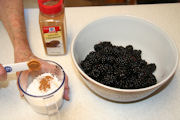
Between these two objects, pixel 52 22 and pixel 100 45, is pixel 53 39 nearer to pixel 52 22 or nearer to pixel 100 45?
pixel 52 22

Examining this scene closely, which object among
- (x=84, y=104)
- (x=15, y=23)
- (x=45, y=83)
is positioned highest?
(x=15, y=23)

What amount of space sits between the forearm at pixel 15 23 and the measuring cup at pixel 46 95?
0.16 m

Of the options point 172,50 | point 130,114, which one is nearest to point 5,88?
point 130,114

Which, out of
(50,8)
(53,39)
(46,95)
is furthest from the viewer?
(53,39)

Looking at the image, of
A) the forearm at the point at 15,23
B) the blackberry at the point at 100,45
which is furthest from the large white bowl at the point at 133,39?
Answer: the forearm at the point at 15,23

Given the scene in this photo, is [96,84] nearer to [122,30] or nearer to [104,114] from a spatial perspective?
[104,114]

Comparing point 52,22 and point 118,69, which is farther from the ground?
point 52,22

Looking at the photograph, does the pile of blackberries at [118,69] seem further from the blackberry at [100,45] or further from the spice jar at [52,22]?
the spice jar at [52,22]

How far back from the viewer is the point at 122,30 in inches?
39.2

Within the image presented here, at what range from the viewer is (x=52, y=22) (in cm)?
83

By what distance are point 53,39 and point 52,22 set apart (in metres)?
0.09

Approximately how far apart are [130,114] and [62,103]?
0.91ft

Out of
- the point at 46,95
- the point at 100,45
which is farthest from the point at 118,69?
the point at 46,95

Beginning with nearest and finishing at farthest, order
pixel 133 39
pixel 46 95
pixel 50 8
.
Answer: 1. pixel 46 95
2. pixel 50 8
3. pixel 133 39
